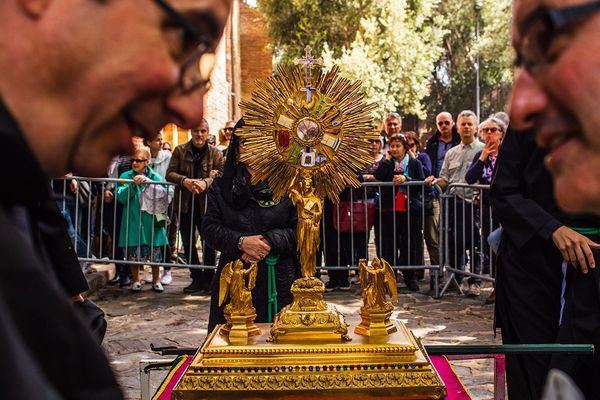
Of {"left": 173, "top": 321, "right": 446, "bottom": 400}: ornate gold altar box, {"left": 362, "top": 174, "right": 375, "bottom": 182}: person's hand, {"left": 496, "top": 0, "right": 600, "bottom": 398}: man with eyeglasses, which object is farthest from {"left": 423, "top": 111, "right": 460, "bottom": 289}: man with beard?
{"left": 496, "top": 0, "right": 600, "bottom": 398}: man with eyeglasses

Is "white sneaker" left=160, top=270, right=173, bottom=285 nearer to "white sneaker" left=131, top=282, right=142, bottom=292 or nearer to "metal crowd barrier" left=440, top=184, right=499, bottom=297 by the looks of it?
"white sneaker" left=131, top=282, right=142, bottom=292

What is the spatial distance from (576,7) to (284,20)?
2655 cm

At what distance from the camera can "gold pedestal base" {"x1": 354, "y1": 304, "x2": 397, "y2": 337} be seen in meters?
2.87

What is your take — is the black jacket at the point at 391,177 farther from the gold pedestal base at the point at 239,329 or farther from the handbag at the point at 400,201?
the gold pedestal base at the point at 239,329

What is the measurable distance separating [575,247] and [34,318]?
2.88m

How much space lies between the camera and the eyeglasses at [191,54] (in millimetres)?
1028

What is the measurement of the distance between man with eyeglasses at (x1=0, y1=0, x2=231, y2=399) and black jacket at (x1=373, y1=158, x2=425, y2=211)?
7.54m

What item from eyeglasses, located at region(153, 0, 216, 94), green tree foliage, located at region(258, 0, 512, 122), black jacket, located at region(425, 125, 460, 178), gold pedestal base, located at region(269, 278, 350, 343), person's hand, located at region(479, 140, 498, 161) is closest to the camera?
eyeglasses, located at region(153, 0, 216, 94)

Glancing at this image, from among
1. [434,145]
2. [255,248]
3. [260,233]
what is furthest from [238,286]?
[434,145]

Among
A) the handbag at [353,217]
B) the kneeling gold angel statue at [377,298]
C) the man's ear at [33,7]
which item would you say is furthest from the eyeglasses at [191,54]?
the handbag at [353,217]

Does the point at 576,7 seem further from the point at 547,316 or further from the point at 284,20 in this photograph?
the point at 284,20

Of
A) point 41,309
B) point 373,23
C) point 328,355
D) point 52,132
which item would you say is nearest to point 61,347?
point 41,309

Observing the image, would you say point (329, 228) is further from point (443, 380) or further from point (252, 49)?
point (252, 49)

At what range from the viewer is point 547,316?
3406mm
